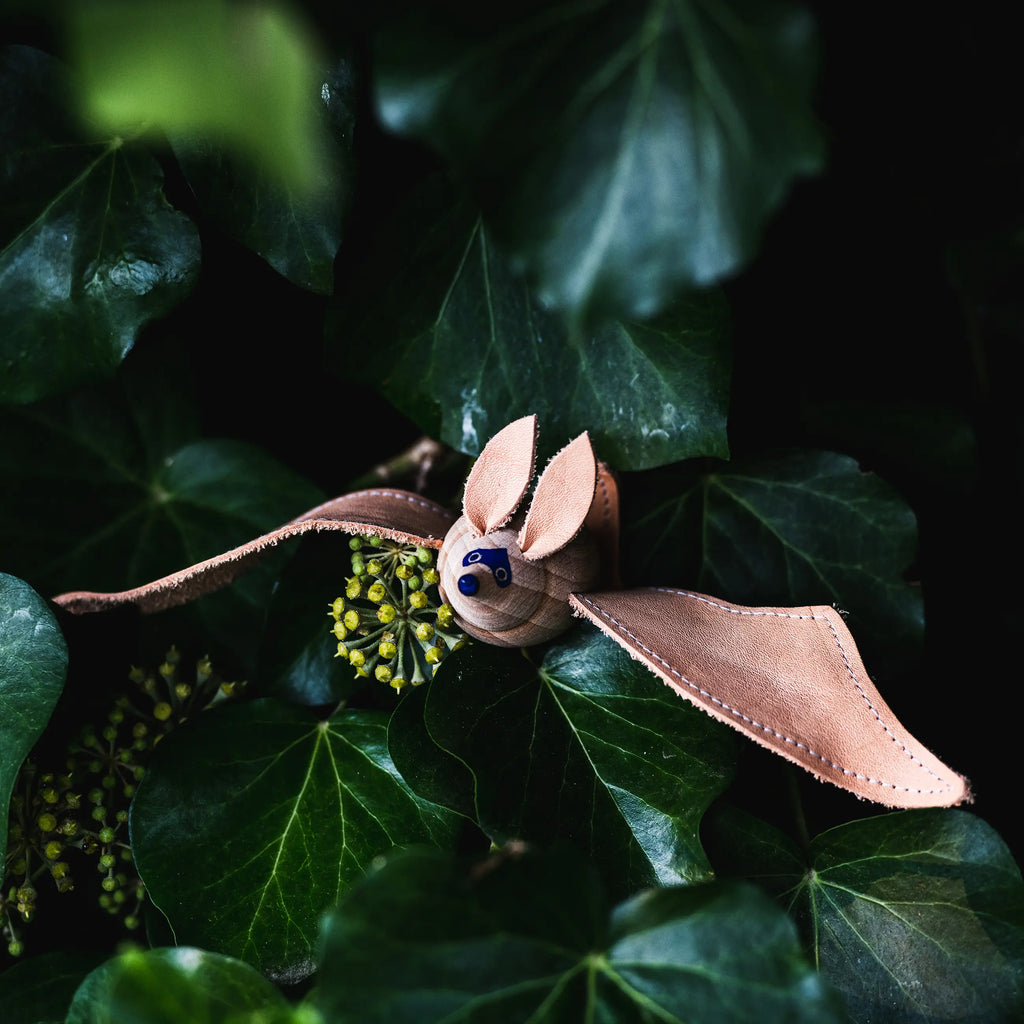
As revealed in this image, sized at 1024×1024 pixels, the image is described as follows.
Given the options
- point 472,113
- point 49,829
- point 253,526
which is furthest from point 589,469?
point 49,829

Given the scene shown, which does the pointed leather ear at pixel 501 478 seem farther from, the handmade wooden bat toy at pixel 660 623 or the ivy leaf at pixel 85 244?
the ivy leaf at pixel 85 244

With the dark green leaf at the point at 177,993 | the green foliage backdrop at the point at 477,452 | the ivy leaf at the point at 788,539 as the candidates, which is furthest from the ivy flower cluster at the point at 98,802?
the ivy leaf at the point at 788,539

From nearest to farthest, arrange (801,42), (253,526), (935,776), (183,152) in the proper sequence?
(801,42)
(935,776)
(183,152)
(253,526)

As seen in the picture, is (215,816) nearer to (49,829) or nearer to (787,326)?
(49,829)

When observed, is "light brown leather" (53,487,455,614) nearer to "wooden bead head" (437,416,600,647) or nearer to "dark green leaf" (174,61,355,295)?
"wooden bead head" (437,416,600,647)

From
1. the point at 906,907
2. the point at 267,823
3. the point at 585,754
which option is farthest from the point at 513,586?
the point at 906,907

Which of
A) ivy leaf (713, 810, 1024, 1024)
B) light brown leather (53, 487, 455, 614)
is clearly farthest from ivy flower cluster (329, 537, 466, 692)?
ivy leaf (713, 810, 1024, 1024)
